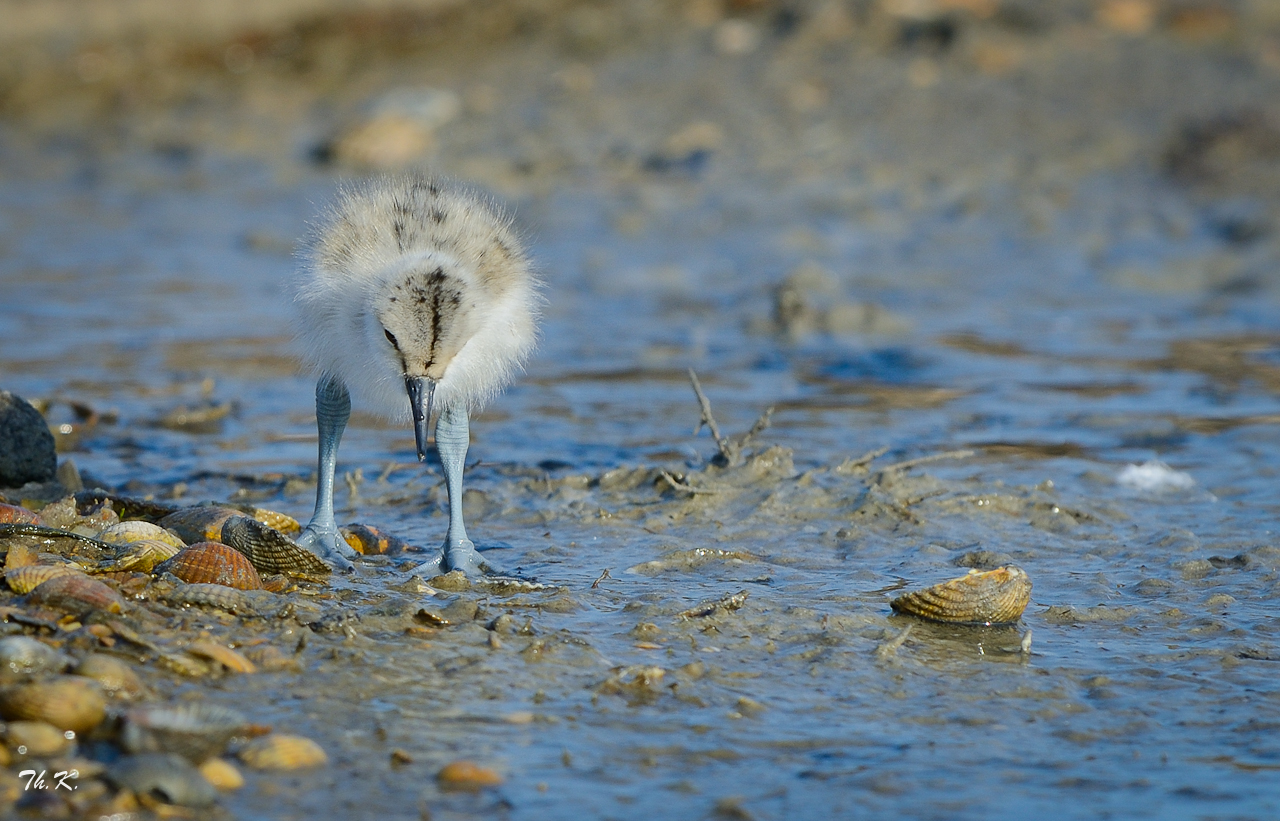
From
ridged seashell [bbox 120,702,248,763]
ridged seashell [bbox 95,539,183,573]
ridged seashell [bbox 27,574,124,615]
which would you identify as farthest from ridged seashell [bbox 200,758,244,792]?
ridged seashell [bbox 95,539,183,573]

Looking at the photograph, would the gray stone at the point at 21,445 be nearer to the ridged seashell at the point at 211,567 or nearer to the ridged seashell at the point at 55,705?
the ridged seashell at the point at 211,567

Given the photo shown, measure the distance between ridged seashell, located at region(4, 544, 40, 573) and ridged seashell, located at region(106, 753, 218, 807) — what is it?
1.15 metres

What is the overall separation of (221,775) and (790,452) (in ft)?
9.43

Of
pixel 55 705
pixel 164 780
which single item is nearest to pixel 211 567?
pixel 55 705

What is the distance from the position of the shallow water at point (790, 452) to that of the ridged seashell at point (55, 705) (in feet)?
0.98

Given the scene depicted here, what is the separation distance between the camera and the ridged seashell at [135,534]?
3.86 m

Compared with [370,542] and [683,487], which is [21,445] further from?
[683,487]

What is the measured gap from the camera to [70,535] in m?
3.78

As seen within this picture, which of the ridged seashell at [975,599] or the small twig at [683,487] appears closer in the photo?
the ridged seashell at [975,599]

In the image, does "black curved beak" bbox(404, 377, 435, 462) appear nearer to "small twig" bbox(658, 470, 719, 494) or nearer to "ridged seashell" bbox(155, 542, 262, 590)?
"ridged seashell" bbox(155, 542, 262, 590)

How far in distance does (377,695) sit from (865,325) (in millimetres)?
5322

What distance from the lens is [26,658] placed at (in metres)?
2.93

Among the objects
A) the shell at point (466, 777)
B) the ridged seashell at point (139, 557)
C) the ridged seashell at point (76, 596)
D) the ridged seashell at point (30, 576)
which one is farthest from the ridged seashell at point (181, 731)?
the ridged seashell at point (139, 557)

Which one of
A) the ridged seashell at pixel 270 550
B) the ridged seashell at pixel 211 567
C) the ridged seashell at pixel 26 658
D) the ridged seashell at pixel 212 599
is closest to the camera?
the ridged seashell at pixel 26 658
